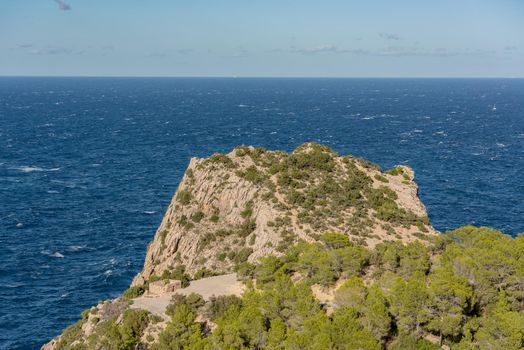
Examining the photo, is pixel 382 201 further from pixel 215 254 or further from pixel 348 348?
pixel 348 348

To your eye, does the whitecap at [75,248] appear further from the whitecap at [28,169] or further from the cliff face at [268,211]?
the whitecap at [28,169]

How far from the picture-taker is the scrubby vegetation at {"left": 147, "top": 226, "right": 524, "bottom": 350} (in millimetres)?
45156

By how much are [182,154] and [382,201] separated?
4397 inches

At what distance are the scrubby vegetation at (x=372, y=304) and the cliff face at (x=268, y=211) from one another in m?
8.06

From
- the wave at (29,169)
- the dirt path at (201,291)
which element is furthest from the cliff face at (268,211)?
the wave at (29,169)

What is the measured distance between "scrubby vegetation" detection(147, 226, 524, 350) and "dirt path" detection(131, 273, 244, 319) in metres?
2.64

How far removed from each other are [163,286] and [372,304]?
2713cm

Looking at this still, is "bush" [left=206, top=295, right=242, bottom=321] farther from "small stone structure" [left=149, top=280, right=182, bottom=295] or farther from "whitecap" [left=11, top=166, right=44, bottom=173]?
"whitecap" [left=11, top=166, right=44, bottom=173]

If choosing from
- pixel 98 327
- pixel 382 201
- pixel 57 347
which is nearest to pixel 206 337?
pixel 98 327

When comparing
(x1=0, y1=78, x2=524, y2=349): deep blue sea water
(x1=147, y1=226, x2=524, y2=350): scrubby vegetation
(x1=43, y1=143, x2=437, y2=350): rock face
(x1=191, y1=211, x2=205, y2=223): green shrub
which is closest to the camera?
(x1=147, y1=226, x2=524, y2=350): scrubby vegetation

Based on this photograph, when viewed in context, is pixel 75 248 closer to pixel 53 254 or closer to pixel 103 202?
pixel 53 254

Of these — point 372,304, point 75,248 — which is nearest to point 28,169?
point 75,248

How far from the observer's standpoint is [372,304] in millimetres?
48125

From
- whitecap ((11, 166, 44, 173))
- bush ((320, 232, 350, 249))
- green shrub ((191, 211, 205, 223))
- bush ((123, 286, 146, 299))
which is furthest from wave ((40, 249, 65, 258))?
whitecap ((11, 166, 44, 173))
